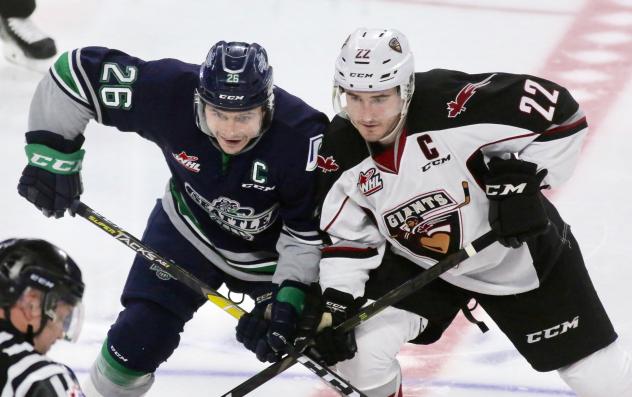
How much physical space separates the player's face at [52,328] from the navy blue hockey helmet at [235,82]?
941mm

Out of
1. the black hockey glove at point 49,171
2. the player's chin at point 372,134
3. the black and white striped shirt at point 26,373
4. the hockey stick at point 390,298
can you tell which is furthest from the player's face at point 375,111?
the black and white striped shirt at point 26,373

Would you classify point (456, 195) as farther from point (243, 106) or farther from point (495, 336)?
point (495, 336)

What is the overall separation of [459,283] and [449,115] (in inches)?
19.7

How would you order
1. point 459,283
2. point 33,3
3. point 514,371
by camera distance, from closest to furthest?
point 459,283, point 514,371, point 33,3

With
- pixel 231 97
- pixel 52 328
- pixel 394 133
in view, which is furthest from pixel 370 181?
pixel 52 328

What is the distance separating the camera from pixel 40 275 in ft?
7.80

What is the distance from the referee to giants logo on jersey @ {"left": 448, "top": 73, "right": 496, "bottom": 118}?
44.2 inches

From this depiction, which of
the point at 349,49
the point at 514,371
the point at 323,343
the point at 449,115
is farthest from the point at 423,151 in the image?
the point at 514,371

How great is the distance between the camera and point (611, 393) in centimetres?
338

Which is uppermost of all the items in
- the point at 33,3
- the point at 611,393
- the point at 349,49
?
the point at 349,49

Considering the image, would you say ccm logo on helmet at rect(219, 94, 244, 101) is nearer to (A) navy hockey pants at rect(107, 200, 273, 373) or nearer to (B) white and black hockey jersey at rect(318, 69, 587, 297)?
(B) white and black hockey jersey at rect(318, 69, 587, 297)

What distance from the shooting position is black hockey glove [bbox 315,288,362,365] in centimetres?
334

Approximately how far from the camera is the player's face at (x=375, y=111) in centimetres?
317

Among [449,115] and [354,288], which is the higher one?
[449,115]
